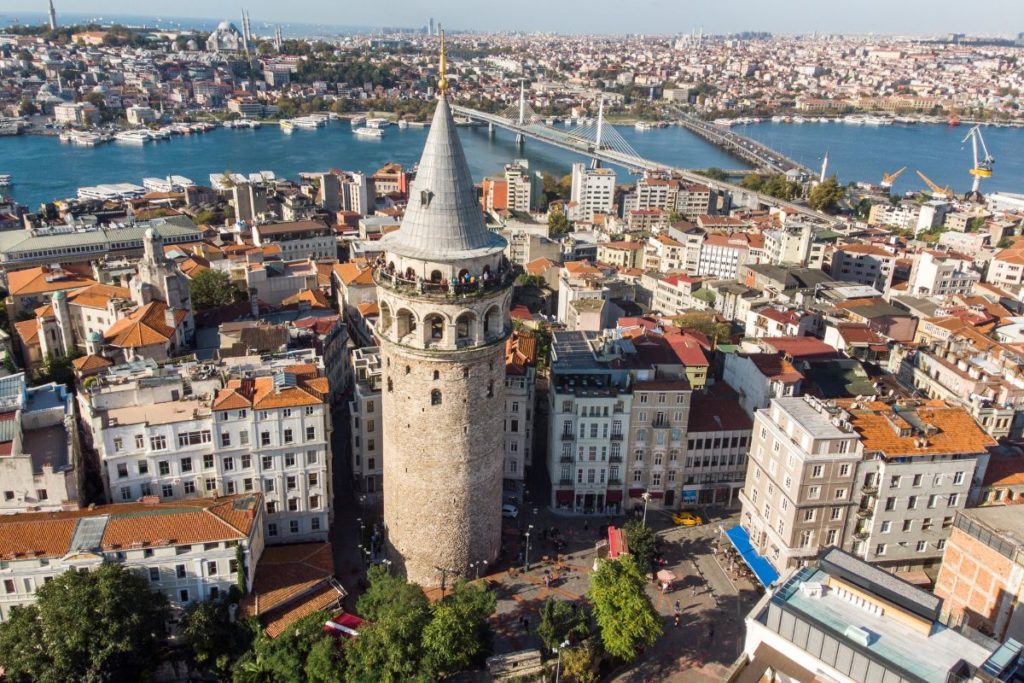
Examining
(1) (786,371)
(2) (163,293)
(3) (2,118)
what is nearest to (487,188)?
(2) (163,293)

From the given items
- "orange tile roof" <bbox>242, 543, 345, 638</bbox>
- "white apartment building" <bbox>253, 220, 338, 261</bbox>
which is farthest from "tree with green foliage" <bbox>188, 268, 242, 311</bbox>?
"orange tile roof" <bbox>242, 543, 345, 638</bbox>

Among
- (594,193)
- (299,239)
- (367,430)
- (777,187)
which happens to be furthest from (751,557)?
(777,187)

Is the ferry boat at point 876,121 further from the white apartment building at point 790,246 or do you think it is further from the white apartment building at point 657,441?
the white apartment building at point 657,441

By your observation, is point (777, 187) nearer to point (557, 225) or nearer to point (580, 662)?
point (557, 225)

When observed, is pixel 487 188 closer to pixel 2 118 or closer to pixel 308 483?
pixel 308 483

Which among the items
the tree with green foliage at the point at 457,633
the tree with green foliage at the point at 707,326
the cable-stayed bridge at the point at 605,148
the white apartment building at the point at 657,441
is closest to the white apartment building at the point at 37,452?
the tree with green foliage at the point at 457,633

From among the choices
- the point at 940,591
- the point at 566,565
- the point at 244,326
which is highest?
the point at 244,326

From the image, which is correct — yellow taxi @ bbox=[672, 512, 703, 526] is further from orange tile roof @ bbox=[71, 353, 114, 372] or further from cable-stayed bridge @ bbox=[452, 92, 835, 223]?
cable-stayed bridge @ bbox=[452, 92, 835, 223]
